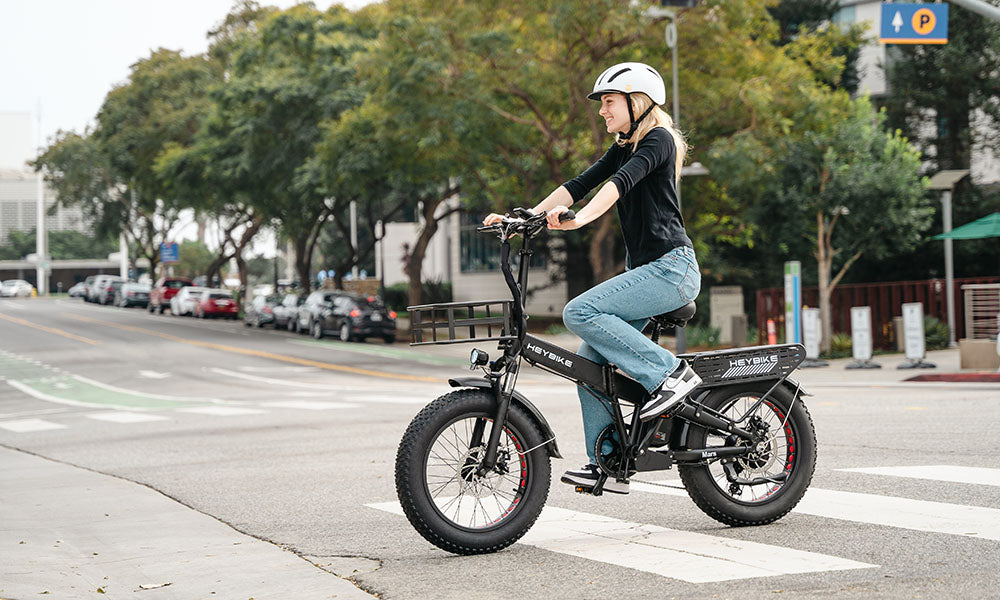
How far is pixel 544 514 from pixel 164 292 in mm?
56182

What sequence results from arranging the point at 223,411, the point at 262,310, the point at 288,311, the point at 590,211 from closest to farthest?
the point at 590,211 < the point at 223,411 < the point at 288,311 < the point at 262,310

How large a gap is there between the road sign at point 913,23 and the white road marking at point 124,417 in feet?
36.1

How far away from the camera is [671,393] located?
546 cm

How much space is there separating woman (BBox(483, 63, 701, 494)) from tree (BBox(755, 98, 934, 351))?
2050cm

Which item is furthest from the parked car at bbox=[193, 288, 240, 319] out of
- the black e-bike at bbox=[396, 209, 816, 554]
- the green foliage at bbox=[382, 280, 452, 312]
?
the black e-bike at bbox=[396, 209, 816, 554]

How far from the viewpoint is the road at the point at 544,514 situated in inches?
186

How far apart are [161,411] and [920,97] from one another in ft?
82.1

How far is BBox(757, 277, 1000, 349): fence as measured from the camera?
26500 millimetres

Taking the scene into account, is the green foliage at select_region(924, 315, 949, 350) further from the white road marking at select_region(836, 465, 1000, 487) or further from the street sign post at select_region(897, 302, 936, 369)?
the white road marking at select_region(836, 465, 1000, 487)

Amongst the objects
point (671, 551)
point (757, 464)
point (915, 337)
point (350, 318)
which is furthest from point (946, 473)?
point (350, 318)

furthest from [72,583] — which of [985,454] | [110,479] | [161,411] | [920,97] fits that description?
[920,97]

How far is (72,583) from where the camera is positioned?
5.17 m

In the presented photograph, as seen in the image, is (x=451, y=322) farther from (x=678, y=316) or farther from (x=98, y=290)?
(x=98, y=290)

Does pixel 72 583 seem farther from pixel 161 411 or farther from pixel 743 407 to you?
pixel 161 411
